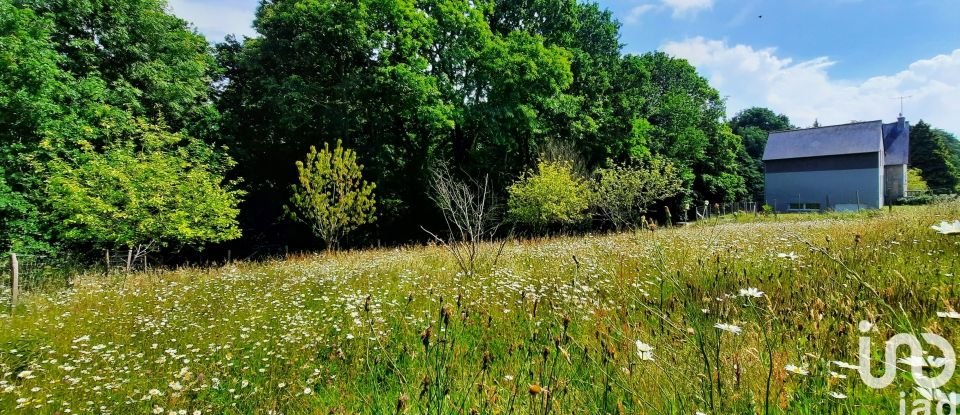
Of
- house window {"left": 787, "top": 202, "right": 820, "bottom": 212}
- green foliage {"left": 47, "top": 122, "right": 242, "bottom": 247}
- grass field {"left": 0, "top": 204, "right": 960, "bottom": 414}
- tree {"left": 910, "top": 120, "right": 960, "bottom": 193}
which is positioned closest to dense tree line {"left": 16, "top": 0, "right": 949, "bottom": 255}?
green foliage {"left": 47, "top": 122, "right": 242, "bottom": 247}

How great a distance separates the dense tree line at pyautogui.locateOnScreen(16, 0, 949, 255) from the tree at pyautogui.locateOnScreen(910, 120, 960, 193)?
37.2 meters

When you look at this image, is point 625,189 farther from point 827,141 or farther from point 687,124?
point 827,141

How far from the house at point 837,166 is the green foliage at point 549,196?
2722 centimetres

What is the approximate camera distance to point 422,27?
1830 cm

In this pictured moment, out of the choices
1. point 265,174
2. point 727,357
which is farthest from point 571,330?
point 265,174

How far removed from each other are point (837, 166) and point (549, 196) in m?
36.0

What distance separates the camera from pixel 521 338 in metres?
3.79

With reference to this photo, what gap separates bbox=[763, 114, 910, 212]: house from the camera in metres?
36.1

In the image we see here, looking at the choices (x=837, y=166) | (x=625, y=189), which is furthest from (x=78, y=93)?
(x=837, y=166)

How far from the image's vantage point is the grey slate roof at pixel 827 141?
36.2 m

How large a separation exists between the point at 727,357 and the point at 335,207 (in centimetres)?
1475
